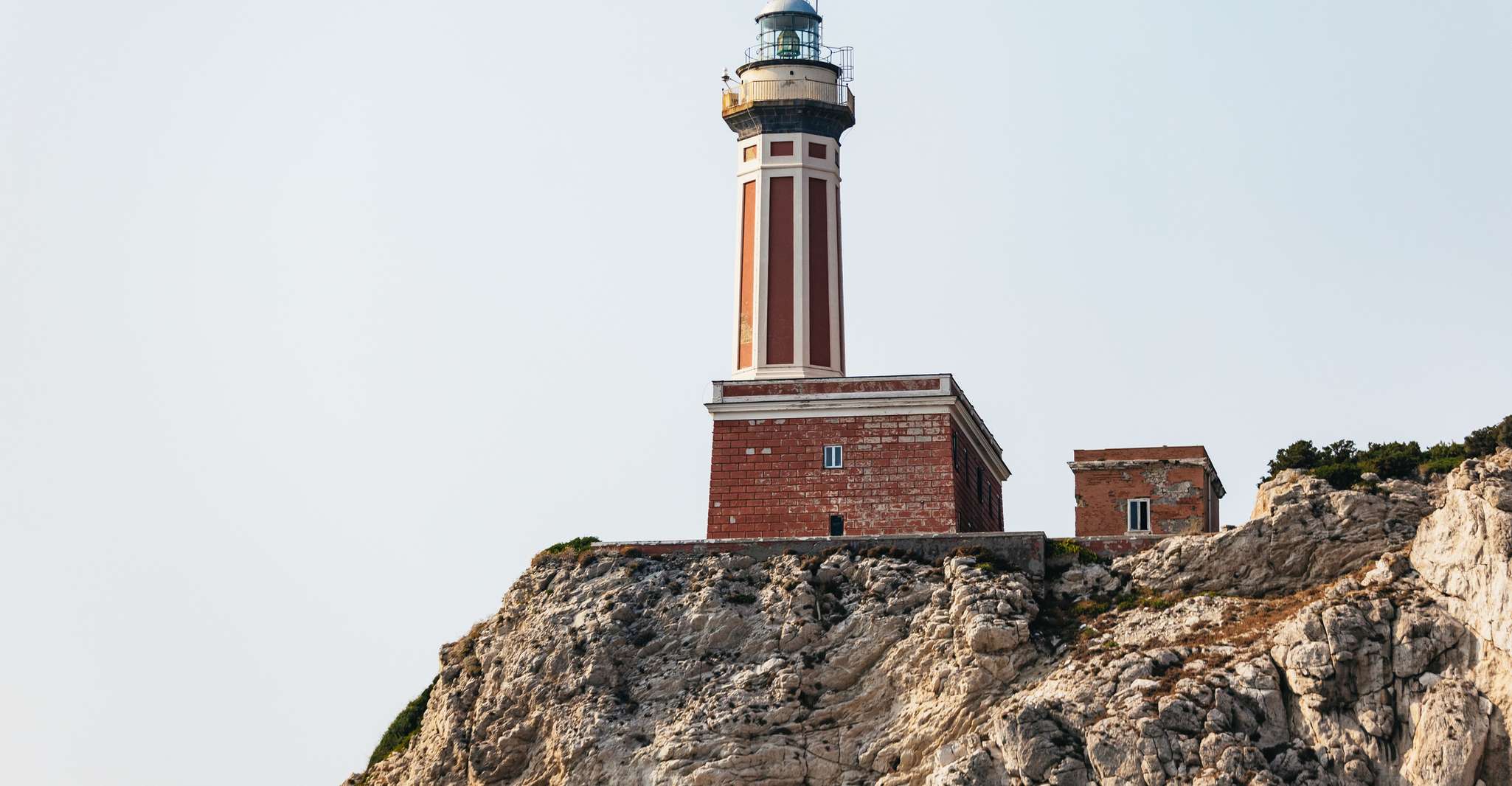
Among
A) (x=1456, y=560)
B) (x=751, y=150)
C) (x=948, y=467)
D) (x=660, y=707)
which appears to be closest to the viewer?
(x=1456, y=560)

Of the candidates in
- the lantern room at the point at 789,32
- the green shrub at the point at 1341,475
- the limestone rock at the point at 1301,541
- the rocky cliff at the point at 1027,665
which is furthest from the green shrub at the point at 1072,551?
the lantern room at the point at 789,32

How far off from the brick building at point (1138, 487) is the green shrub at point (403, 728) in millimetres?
16783

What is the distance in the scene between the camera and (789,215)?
70188mm

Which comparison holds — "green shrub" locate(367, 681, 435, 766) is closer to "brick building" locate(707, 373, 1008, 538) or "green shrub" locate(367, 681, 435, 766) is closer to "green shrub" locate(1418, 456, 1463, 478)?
"brick building" locate(707, 373, 1008, 538)

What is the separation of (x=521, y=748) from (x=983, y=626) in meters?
10.8

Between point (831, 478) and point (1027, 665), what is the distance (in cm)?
852

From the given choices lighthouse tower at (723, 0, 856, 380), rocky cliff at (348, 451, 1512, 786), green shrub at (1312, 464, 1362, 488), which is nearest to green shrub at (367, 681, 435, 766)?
rocky cliff at (348, 451, 1512, 786)

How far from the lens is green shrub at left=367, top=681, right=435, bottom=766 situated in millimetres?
68625

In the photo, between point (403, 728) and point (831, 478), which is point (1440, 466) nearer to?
point (831, 478)

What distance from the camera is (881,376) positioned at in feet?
221

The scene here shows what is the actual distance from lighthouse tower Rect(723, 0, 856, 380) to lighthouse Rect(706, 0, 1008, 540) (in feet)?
0.12

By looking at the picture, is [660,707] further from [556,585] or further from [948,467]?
[948,467]

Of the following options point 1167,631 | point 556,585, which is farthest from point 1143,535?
point 556,585

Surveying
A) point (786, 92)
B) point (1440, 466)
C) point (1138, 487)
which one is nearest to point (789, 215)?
point (786, 92)
